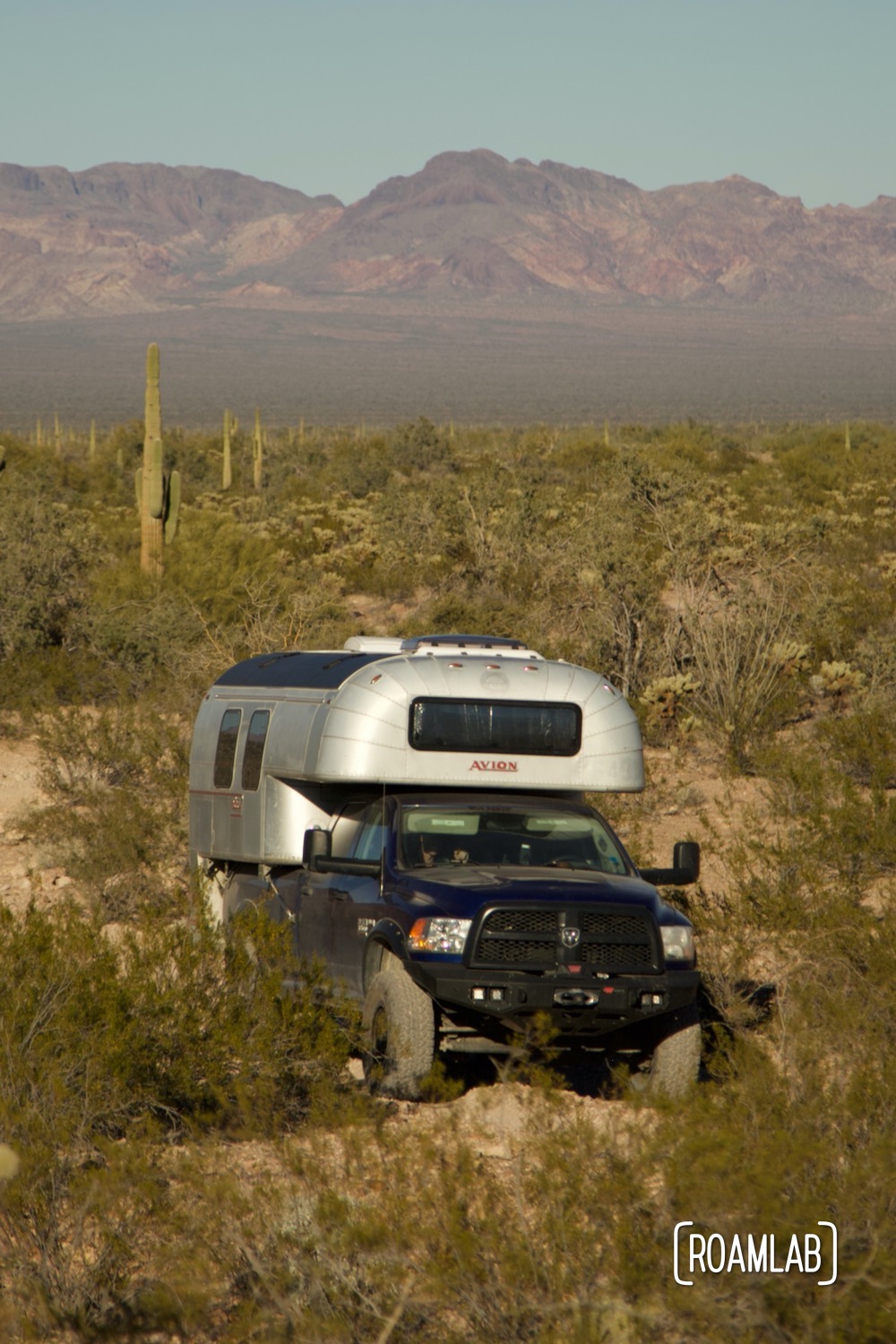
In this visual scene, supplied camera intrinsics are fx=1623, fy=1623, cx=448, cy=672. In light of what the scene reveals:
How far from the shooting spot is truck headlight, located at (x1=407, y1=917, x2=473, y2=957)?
717 cm

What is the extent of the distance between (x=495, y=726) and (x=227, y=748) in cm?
233

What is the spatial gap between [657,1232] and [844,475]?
39.8 meters

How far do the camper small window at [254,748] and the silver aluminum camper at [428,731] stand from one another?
22 millimetres

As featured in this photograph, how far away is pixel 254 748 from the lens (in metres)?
9.99

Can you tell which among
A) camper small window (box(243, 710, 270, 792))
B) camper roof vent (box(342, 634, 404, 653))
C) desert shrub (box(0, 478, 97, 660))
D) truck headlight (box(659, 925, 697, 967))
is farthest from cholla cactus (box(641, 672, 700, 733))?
truck headlight (box(659, 925, 697, 967))

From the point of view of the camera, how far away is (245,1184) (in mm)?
5559

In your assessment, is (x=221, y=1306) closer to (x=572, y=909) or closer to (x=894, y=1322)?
(x=894, y=1322)

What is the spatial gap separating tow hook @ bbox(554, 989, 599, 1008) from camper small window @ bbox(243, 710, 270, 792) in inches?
130

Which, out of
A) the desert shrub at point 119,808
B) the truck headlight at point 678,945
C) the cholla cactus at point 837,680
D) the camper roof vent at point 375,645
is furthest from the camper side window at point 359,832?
the cholla cactus at point 837,680

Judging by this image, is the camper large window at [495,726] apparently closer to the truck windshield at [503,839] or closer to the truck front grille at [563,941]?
the truck windshield at [503,839]

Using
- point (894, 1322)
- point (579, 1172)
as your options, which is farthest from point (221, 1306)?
point (894, 1322)

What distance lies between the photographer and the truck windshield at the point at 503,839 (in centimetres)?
823

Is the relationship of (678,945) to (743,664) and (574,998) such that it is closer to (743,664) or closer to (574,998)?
(574,998)

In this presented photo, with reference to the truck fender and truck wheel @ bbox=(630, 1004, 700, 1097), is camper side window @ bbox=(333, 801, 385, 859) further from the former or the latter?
truck wheel @ bbox=(630, 1004, 700, 1097)
